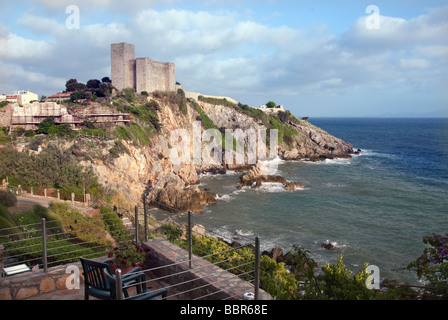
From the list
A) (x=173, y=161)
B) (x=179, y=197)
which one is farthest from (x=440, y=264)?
(x=173, y=161)

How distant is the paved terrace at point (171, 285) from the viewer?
14.8 feet

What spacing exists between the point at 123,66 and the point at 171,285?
139 ft

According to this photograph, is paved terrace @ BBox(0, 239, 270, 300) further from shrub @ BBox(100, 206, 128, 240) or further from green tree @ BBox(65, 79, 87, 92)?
green tree @ BBox(65, 79, 87, 92)

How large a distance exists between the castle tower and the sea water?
57.9 ft

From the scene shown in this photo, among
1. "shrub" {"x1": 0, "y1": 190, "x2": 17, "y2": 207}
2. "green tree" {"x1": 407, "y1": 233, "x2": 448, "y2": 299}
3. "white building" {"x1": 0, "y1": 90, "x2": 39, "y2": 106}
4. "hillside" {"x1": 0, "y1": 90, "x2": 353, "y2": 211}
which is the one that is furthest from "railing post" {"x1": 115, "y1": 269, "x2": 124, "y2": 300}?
"white building" {"x1": 0, "y1": 90, "x2": 39, "y2": 106}

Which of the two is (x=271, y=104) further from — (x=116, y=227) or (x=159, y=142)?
(x=116, y=227)

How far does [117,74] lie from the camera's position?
43.0 meters

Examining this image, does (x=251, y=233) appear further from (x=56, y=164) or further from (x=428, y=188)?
(x=428, y=188)

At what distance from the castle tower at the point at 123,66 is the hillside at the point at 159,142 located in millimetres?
2568

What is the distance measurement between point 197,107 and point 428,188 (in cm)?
3061

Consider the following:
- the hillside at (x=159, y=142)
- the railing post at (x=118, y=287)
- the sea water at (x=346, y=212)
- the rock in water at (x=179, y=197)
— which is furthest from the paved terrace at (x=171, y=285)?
the rock in water at (x=179, y=197)

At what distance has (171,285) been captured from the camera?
4.78m

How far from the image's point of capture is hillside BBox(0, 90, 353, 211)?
23.7 metres

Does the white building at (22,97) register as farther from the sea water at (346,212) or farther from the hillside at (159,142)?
the sea water at (346,212)
